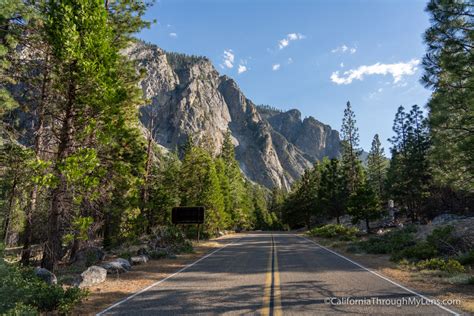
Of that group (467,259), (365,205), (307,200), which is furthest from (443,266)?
(307,200)

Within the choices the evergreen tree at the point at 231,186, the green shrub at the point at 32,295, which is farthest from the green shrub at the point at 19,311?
the evergreen tree at the point at 231,186

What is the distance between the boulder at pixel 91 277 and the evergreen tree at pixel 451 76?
15.1 meters

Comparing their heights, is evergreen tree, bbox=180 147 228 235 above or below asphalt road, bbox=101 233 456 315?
above

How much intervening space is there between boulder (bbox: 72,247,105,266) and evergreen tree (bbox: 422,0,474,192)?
19778mm

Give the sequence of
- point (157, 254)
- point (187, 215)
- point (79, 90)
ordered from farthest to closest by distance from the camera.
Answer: point (187, 215) → point (157, 254) → point (79, 90)

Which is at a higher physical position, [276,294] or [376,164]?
[376,164]

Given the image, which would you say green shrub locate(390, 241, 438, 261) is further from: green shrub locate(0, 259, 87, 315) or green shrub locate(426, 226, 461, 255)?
green shrub locate(0, 259, 87, 315)

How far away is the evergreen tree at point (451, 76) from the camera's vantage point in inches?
496

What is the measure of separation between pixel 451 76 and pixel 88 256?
21699 mm

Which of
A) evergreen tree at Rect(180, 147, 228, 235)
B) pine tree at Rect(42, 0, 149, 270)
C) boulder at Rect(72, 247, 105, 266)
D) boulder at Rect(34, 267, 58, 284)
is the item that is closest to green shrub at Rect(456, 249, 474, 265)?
pine tree at Rect(42, 0, 149, 270)

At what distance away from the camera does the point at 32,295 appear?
7.14m

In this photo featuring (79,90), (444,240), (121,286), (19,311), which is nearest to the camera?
(19,311)

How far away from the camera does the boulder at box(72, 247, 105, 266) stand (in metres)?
18.6

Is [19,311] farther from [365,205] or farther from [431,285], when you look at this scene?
[365,205]
